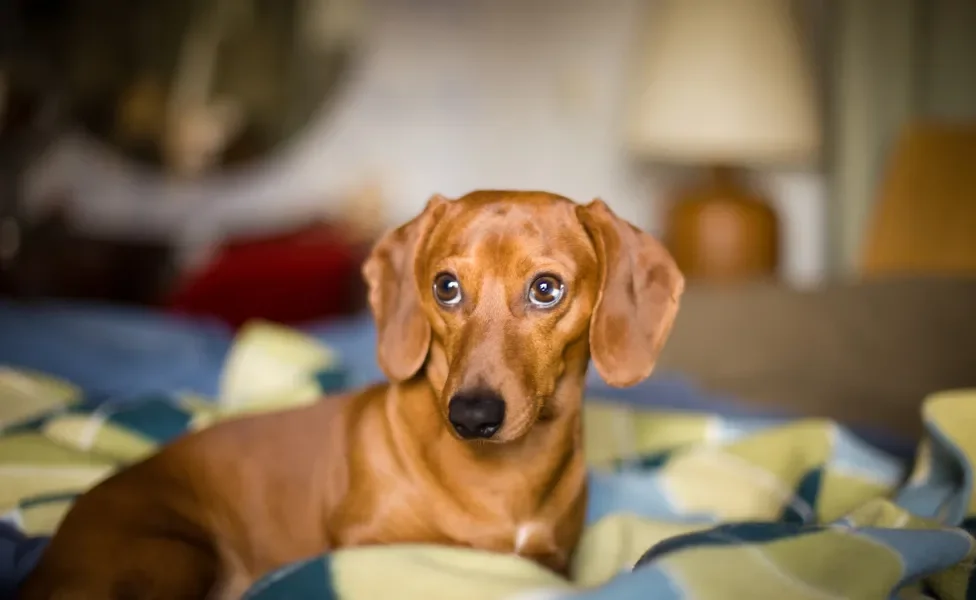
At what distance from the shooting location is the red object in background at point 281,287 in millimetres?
3025

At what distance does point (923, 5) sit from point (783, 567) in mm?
2844

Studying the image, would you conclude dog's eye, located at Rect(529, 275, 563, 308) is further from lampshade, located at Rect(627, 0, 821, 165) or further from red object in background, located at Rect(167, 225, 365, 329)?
red object in background, located at Rect(167, 225, 365, 329)

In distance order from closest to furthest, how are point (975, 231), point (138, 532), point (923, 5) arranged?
point (138, 532) → point (975, 231) → point (923, 5)

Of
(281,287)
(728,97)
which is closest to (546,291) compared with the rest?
(728,97)

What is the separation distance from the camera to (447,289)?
3.48 ft

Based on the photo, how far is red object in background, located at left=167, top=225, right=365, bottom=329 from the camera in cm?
303

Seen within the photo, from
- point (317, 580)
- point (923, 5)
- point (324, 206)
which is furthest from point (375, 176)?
point (317, 580)

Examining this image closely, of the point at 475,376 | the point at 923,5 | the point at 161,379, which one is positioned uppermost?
the point at 923,5

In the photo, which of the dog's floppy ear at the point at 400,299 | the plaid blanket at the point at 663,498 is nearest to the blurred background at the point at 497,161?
the plaid blanket at the point at 663,498

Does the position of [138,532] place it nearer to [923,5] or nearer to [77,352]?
[77,352]

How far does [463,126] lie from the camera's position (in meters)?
3.79

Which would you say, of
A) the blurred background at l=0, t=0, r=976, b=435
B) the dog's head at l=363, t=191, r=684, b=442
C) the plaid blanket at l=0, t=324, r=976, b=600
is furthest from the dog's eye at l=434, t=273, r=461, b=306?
the blurred background at l=0, t=0, r=976, b=435

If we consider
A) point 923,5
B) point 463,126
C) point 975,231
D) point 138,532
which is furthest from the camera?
point 463,126

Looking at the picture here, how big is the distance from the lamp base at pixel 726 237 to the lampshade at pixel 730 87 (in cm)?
18
